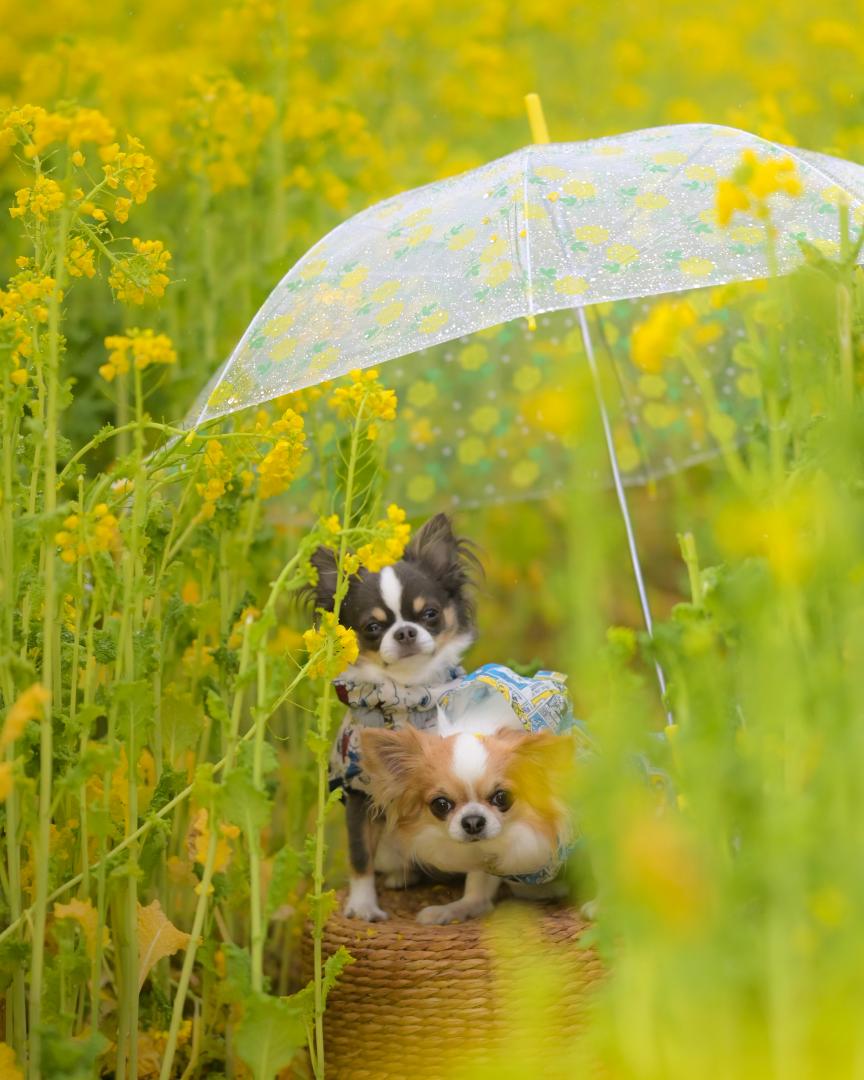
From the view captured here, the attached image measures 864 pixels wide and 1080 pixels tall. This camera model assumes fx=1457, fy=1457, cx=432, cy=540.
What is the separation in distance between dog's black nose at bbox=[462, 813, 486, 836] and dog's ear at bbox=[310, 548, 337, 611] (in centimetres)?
53

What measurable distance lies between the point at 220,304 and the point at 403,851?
1.61m

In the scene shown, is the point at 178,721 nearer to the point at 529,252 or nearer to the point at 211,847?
the point at 211,847

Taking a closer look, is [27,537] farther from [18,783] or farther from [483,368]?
[483,368]

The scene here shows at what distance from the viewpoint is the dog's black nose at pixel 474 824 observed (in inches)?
93.4

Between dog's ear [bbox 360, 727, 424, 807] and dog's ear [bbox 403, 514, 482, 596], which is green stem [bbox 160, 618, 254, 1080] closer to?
dog's ear [bbox 360, 727, 424, 807]

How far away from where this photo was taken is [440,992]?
231cm

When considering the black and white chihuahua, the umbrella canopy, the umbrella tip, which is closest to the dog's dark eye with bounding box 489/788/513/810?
the black and white chihuahua

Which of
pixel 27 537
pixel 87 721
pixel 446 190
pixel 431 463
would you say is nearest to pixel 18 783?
pixel 87 721

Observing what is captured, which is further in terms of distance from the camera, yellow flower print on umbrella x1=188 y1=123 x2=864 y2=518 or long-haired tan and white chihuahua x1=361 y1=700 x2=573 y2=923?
long-haired tan and white chihuahua x1=361 y1=700 x2=573 y2=923

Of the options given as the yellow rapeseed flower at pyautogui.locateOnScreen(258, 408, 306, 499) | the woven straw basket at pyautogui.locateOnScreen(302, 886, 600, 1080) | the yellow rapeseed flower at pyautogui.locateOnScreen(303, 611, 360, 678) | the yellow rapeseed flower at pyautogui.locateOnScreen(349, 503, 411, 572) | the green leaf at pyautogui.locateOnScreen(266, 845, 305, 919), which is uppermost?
the yellow rapeseed flower at pyautogui.locateOnScreen(258, 408, 306, 499)

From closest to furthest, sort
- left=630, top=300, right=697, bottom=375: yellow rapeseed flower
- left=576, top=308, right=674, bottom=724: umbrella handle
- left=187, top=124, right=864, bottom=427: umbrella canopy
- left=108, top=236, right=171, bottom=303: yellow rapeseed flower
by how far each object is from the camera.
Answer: left=630, top=300, right=697, bottom=375: yellow rapeseed flower → left=108, top=236, right=171, bottom=303: yellow rapeseed flower → left=187, top=124, right=864, bottom=427: umbrella canopy → left=576, top=308, right=674, bottom=724: umbrella handle

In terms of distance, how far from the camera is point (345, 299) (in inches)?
95.7

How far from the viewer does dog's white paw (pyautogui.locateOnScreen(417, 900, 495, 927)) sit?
8.26ft

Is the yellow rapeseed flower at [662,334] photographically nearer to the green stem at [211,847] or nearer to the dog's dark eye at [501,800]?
the green stem at [211,847]
